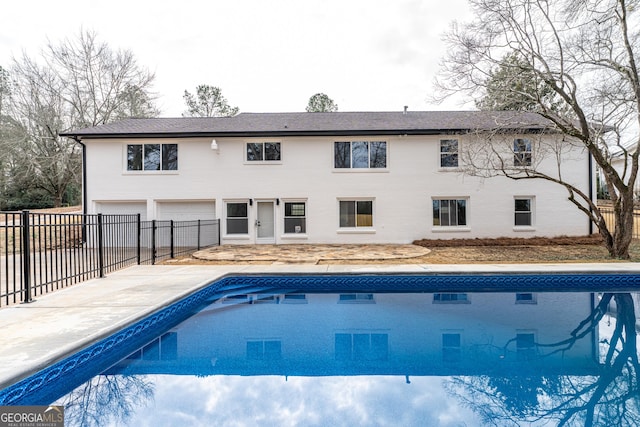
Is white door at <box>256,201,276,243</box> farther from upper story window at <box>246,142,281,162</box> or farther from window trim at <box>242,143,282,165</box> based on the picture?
upper story window at <box>246,142,281,162</box>

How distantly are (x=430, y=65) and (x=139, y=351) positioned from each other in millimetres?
13930

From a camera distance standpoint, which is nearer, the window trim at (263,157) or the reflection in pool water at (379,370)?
the reflection in pool water at (379,370)

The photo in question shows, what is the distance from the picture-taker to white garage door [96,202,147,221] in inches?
652

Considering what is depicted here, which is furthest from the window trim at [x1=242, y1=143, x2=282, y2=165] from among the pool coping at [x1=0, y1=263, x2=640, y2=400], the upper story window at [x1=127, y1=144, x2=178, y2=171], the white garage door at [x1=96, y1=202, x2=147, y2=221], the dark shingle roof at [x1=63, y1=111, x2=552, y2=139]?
the pool coping at [x1=0, y1=263, x2=640, y2=400]

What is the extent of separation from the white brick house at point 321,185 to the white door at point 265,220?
48 millimetres

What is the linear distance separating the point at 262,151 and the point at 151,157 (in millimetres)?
5310

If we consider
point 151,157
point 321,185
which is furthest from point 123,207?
point 321,185

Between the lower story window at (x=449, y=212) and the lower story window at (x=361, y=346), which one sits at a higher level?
the lower story window at (x=449, y=212)

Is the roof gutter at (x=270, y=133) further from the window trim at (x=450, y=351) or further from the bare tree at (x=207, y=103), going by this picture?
the bare tree at (x=207, y=103)

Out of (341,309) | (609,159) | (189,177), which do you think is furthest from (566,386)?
(189,177)

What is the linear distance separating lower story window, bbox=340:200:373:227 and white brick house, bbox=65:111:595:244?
0.16 feet

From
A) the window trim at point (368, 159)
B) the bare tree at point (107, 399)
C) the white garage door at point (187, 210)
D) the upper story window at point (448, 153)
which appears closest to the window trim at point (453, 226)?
the upper story window at point (448, 153)

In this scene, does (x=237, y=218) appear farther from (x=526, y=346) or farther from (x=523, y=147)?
(x=523, y=147)

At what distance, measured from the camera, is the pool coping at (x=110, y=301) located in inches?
163
